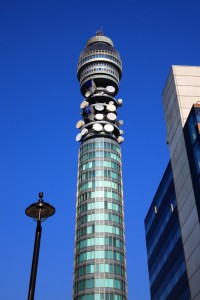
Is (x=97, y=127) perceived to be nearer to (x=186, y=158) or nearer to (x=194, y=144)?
(x=186, y=158)

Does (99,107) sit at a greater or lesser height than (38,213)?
greater

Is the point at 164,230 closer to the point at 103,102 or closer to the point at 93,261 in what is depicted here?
the point at 93,261

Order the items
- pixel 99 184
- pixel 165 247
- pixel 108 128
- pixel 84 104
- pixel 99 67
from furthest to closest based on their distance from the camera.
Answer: pixel 99 67
pixel 84 104
pixel 108 128
pixel 99 184
pixel 165 247

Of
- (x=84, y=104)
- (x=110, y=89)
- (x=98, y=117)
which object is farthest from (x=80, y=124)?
(x=110, y=89)

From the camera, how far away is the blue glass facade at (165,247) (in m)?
65.8

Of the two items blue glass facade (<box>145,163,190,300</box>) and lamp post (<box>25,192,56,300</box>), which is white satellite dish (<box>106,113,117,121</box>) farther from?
lamp post (<box>25,192,56,300</box>)

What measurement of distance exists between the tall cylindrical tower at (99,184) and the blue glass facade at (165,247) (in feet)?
64.0

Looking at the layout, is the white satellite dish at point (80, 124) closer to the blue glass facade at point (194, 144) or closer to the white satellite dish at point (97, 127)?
the white satellite dish at point (97, 127)

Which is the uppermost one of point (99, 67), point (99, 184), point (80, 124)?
point (99, 67)

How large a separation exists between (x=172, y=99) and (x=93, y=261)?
71.0 m

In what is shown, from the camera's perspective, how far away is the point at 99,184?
120312 mm

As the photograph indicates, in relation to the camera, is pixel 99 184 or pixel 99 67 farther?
pixel 99 67

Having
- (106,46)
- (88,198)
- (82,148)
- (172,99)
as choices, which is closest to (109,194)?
(88,198)

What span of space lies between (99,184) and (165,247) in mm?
47699
